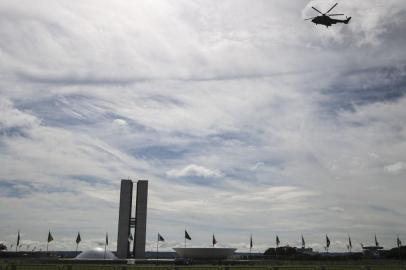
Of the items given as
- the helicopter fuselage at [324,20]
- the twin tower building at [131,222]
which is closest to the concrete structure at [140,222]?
the twin tower building at [131,222]

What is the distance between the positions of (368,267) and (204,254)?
6325 cm

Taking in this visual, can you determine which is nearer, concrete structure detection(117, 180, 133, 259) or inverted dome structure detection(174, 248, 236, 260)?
inverted dome structure detection(174, 248, 236, 260)

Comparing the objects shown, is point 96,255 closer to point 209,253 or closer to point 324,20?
point 209,253

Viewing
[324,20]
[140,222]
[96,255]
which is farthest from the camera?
[140,222]

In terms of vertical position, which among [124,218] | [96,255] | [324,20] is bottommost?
[96,255]

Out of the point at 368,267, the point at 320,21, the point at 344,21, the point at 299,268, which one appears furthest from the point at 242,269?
the point at 344,21

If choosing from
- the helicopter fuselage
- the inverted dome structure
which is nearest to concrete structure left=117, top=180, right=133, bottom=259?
the inverted dome structure

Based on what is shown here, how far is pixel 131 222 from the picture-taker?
108 metres

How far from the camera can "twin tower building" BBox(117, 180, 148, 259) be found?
10512 cm

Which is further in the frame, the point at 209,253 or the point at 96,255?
the point at 209,253

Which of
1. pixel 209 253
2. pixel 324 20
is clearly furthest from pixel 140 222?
pixel 324 20

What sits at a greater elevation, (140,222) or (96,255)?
(140,222)

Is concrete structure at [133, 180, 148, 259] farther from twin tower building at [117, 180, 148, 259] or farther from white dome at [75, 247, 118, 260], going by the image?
white dome at [75, 247, 118, 260]

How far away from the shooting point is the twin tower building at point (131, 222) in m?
105
